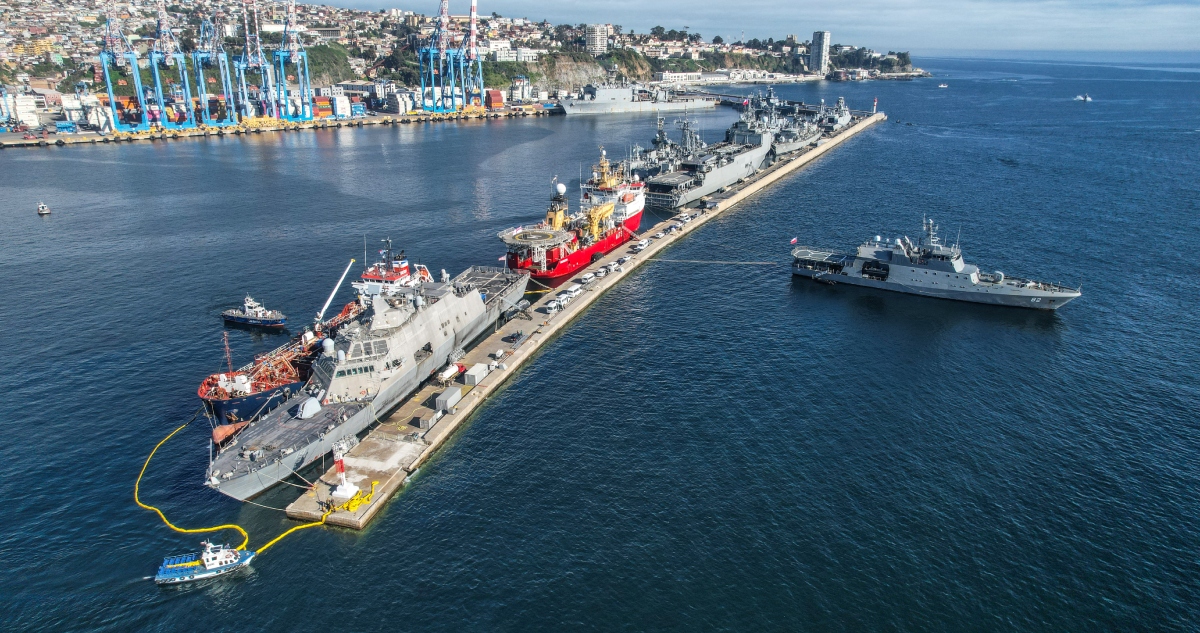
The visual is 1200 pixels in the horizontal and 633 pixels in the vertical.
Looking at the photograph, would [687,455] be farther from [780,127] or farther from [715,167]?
[780,127]

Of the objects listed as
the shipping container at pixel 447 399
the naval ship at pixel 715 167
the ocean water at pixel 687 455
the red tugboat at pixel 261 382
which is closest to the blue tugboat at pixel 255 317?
the ocean water at pixel 687 455

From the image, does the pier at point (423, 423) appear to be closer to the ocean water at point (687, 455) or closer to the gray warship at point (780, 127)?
the ocean water at point (687, 455)

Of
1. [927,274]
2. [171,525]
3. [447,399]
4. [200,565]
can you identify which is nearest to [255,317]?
[447,399]

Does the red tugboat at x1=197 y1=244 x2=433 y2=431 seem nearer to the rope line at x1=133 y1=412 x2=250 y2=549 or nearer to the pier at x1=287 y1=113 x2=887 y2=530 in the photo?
the rope line at x1=133 y1=412 x2=250 y2=549

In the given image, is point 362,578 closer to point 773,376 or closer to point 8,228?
point 773,376

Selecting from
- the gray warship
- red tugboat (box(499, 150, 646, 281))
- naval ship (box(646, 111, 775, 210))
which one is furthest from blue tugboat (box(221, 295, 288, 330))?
the gray warship
